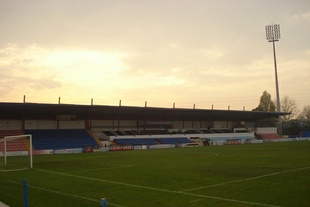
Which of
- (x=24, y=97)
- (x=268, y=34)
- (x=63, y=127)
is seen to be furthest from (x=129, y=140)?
(x=268, y=34)

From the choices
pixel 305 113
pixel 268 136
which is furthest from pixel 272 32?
pixel 305 113

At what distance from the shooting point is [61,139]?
198 feet

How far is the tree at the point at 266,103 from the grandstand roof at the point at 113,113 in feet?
112

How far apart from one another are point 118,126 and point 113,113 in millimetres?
3671

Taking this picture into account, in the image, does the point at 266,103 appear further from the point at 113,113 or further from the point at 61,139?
the point at 61,139

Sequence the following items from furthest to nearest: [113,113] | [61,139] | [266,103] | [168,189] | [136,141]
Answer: [266,103]
[113,113]
[136,141]
[61,139]
[168,189]

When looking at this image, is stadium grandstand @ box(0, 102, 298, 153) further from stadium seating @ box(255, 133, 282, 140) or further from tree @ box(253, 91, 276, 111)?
tree @ box(253, 91, 276, 111)

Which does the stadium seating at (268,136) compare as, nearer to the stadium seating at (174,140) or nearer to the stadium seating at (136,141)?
the stadium seating at (174,140)

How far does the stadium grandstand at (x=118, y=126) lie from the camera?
58.8 metres

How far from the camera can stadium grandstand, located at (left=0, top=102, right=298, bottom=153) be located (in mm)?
58812

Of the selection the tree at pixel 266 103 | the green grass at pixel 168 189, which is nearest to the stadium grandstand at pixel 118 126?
the tree at pixel 266 103

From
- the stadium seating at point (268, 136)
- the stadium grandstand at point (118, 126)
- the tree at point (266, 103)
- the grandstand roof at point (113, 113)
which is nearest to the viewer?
the grandstand roof at point (113, 113)

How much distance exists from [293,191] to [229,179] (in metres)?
4.72

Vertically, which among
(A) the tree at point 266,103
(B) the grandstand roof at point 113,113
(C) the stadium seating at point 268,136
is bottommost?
(C) the stadium seating at point 268,136
